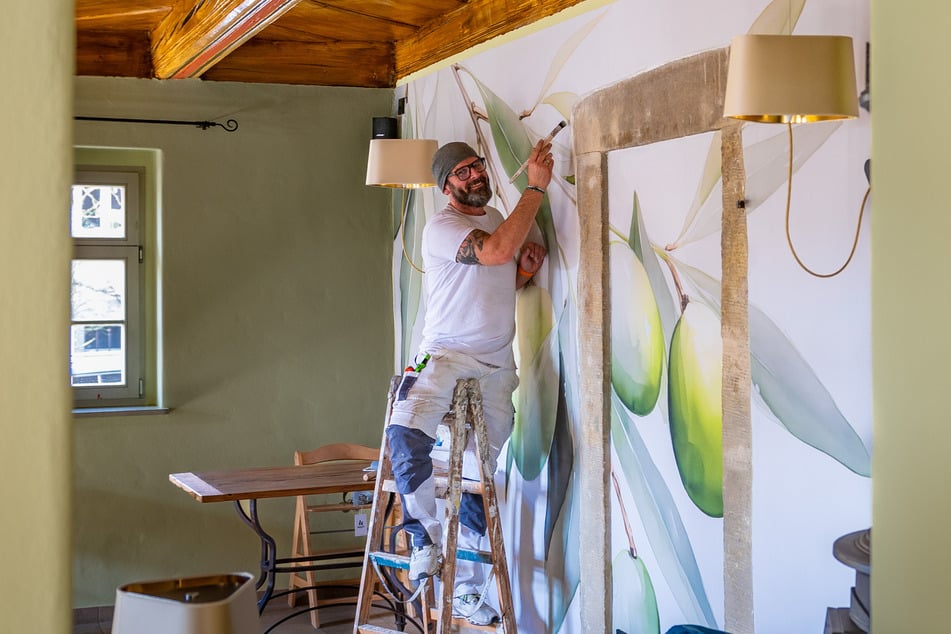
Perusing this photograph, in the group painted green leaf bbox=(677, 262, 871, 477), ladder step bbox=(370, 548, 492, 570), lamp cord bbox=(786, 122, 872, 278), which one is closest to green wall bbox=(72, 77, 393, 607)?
ladder step bbox=(370, 548, 492, 570)

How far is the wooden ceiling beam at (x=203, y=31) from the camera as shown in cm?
414

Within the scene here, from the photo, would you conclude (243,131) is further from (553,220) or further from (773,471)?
(773,471)

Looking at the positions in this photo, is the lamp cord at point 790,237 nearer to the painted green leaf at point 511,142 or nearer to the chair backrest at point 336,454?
the painted green leaf at point 511,142

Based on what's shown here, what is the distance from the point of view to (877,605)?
1927 mm

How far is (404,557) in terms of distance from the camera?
4.22 metres

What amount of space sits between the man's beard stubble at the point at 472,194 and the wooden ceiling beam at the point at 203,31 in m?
0.97

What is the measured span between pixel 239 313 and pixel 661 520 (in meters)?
3.17

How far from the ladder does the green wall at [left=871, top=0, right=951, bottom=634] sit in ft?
7.45

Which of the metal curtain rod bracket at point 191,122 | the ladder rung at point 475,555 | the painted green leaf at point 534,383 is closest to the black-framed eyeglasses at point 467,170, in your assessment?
the painted green leaf at point 534,383

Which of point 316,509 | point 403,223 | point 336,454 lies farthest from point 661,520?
point 403,223

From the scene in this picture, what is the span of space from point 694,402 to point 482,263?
107cm

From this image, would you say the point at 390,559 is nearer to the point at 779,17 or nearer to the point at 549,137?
the point at 549,137

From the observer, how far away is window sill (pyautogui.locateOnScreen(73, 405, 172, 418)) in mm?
5598

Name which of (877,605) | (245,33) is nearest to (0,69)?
(877,605)
